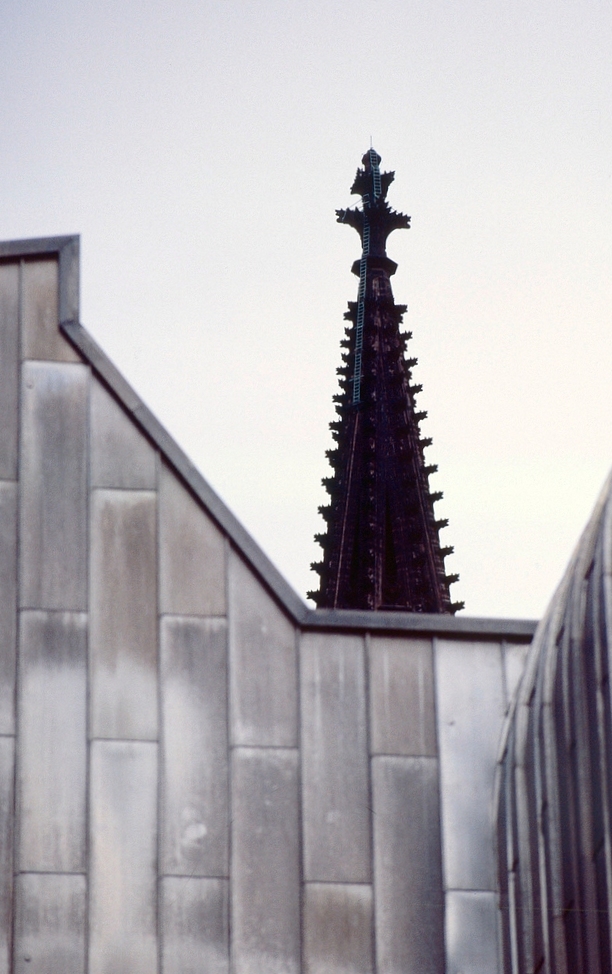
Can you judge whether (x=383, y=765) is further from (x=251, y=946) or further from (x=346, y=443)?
(x=346, y=443)

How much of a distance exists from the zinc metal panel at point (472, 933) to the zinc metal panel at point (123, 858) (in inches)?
88.3

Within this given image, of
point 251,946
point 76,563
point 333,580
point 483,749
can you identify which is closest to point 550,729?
point 483,749

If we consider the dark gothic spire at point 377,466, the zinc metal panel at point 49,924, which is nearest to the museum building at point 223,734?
the zinc metal panel at point 49,924

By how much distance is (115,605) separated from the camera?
15.5 m

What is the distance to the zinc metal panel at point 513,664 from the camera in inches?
618

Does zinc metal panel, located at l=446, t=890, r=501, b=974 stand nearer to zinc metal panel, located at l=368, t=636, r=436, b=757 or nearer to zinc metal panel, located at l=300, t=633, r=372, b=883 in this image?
zinc metal panel, located at l=300, t=633, r=372, b=883

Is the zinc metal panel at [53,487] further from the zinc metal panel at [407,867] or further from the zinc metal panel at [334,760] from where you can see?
the zinc metal panel at [407,867]

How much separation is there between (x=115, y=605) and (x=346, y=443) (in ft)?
138

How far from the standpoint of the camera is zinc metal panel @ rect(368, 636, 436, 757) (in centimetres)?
1545

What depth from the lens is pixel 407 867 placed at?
15094 mm

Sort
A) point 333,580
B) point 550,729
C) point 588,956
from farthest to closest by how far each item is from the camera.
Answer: point 333,580 < point 550,729 < point 588,956

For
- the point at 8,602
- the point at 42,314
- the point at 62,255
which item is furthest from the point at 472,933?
the point at 62,255

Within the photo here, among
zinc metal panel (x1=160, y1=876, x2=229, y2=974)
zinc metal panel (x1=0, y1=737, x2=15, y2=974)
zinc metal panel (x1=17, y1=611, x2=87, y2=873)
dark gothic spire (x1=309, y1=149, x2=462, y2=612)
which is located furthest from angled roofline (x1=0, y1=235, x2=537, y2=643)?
dark gothic spire (x1=309, y1=149, x2=462, y2=612)

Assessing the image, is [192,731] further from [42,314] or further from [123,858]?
[42,314]
